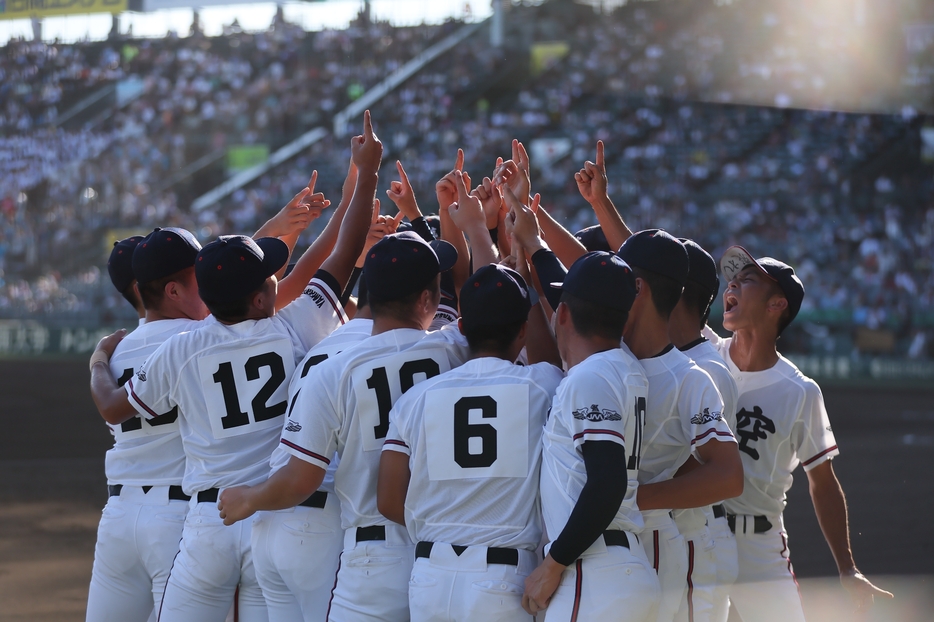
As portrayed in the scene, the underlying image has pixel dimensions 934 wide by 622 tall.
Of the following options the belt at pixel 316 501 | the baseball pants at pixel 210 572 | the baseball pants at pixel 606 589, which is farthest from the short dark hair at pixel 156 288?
the baseball pants at pixel 606 589

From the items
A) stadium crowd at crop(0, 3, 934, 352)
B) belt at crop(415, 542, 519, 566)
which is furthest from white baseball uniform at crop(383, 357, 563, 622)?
stadium crowd at crop(0, 3, 934, 352)

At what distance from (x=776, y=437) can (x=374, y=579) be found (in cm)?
162

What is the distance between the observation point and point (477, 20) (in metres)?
28.8

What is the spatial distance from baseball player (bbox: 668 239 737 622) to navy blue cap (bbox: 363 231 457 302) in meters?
0.89

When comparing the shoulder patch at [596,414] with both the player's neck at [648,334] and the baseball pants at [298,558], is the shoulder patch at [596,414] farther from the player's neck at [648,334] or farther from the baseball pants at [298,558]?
the baseball pants at [298,558]

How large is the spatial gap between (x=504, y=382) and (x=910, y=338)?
16.5 m

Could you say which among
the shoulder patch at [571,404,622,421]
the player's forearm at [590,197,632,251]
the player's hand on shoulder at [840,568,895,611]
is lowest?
the player's hand on shoulder at [840,568,895,611]

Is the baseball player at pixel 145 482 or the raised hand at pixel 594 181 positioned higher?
the raised hand at pixel 594 181

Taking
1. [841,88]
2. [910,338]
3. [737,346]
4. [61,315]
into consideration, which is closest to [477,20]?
[841,88]

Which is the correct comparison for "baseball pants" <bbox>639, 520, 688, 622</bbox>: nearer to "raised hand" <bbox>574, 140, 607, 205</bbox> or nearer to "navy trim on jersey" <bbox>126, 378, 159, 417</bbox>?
"raised hand" <bbox>574, 140, 607, 205</bbox>

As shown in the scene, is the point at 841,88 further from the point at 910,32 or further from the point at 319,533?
the point at 319,533

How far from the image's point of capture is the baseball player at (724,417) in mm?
3029

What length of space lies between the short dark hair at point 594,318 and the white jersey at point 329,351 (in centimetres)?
73

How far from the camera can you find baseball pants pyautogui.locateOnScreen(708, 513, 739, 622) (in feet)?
10.3
